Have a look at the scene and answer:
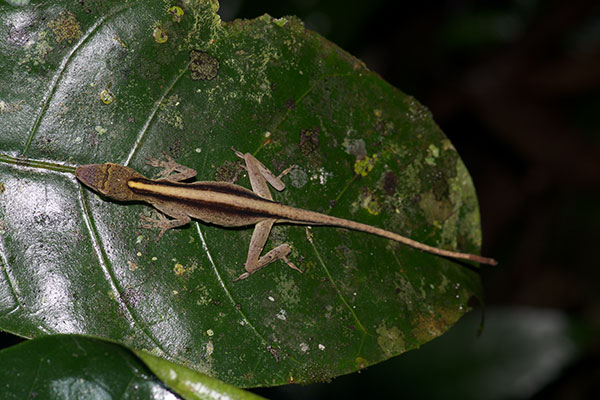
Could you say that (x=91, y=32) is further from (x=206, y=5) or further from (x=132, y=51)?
(x=206, y=5)

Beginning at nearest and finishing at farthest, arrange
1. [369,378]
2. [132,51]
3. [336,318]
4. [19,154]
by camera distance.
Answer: [19,154]
[132,51]
[336,318]
[369,378]

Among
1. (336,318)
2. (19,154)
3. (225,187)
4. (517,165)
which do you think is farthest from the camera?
(517,165)

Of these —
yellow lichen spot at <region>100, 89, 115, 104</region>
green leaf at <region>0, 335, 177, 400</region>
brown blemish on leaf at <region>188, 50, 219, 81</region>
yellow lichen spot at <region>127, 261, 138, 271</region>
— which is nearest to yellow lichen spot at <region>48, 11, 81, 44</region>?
yellow lichen spot at <region>100, 89, 115, 104</region>

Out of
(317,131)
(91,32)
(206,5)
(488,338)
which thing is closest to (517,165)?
(488,338)

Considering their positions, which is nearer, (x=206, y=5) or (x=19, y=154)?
(x=19, y=154)

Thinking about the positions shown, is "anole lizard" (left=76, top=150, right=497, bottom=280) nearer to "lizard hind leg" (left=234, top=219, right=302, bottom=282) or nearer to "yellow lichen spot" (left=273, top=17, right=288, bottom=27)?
"lizard hind leg" (left=234, top=219, right=302, bottom=282)

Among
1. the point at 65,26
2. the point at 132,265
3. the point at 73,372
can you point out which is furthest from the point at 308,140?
the point at 73,372
